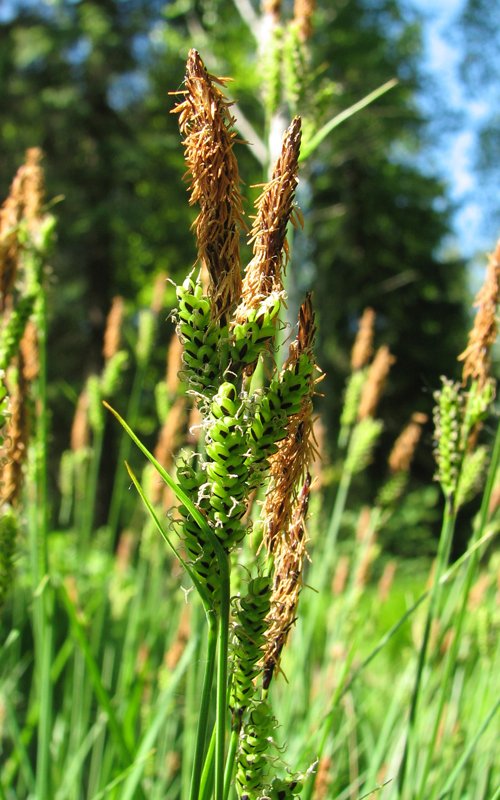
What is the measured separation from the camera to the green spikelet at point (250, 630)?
1.81 feet

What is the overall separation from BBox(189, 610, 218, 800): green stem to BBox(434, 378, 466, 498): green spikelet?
0.41 meters

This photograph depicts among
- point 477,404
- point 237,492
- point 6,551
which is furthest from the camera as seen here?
point 477,404

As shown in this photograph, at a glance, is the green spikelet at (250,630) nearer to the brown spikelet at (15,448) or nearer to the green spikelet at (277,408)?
the green spikelet at (277,408)

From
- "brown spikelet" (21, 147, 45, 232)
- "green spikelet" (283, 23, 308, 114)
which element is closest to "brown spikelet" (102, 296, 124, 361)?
"brown spikelet" (21, 147, 45, 232)

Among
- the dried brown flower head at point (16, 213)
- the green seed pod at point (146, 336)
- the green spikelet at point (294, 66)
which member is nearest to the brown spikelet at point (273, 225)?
the dried brown flower head at point (16, 213)

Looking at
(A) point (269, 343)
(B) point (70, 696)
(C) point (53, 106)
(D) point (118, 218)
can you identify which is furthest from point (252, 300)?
(C) point (53, 106)

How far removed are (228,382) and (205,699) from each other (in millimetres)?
225

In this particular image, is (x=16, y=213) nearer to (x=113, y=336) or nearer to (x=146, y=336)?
(x=113, y=336)

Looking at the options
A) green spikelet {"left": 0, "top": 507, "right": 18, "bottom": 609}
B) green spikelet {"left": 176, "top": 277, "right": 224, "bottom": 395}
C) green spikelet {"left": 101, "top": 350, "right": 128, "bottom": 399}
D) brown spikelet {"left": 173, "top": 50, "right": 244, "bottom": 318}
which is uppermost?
green spikelet {"left": 101, "top": 350, "right": 128, "bottom": 399}

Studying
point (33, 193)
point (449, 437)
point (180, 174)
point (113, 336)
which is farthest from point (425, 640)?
point (180, 174)

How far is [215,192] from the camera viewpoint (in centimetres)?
53

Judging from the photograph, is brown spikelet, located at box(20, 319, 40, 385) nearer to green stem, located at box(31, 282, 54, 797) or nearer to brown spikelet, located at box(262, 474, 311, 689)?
green stem, located at box(31, 282, 54, 797)

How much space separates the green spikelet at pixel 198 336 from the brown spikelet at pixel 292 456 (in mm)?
52

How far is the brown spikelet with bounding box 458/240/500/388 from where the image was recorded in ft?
2.90
